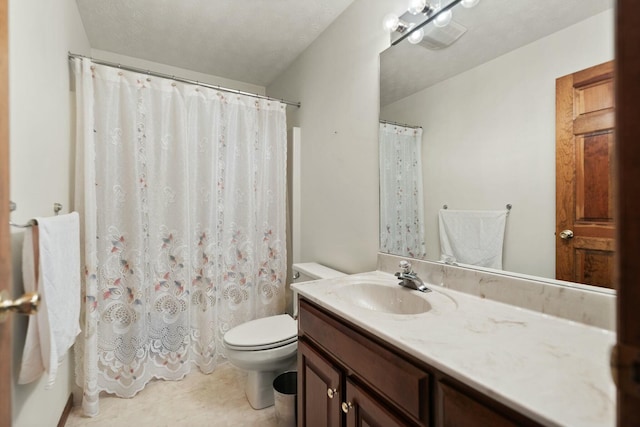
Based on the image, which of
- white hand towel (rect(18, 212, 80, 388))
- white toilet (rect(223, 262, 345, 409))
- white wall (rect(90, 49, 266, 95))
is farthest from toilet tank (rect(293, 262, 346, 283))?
white wall (rect(90, 49, 266, 95))

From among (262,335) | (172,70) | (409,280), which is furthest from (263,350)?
(172,70)

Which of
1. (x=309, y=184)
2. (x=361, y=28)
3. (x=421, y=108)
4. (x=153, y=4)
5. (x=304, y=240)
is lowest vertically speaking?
(x=304, y=240)

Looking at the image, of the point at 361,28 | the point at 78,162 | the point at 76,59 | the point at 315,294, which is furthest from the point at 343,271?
the point at 76,59

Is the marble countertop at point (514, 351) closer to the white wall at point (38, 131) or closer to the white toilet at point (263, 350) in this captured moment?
the white toilet at point (263, 350)

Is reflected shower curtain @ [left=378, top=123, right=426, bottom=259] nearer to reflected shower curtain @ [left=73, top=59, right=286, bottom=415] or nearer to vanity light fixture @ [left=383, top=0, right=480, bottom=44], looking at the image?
vanity light fixture @ [left=383, top=0, right=480, bottom=44]

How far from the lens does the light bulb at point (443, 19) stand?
4.11ft

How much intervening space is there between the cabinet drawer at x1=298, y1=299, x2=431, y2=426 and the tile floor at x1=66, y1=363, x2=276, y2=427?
0.90 meters

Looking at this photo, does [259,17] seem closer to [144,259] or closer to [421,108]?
[421,108]

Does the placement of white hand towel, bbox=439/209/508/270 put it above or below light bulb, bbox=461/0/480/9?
below

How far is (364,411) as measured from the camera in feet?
2.83

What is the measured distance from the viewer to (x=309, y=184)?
223cm

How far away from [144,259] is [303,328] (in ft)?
4.00

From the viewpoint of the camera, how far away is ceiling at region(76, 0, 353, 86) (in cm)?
174

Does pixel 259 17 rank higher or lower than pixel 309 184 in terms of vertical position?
higher
